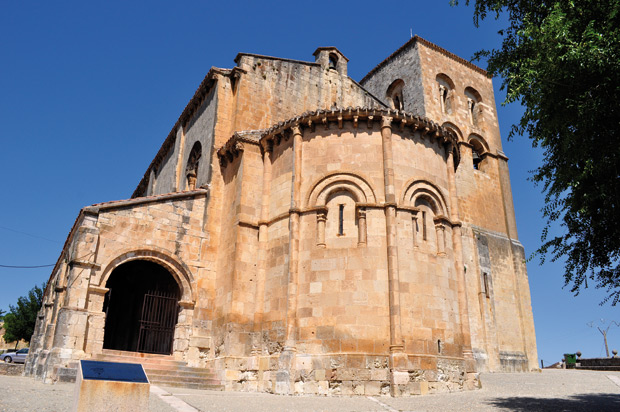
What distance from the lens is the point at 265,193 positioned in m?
15.4

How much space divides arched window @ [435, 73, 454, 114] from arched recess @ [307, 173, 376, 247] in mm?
15102

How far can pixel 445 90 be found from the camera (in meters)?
27.6

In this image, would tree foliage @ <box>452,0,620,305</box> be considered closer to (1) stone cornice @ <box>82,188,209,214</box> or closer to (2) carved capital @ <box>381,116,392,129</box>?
(2) carved capital @ <box>381,116,392,129</box>

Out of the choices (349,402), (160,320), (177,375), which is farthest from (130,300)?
(349,402)

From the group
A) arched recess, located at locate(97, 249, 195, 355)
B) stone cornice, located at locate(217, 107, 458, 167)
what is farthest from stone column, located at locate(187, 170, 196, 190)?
Answer: stone cornice, located at locate(217, 107, 458, 167)

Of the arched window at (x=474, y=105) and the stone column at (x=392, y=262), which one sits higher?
the arched window at (x=474, y=105)

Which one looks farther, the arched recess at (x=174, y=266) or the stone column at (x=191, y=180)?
the stone column at (x=191, y=180)

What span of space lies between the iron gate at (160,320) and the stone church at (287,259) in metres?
0.07

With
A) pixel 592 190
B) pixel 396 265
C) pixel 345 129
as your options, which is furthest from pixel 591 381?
pixel 345 129

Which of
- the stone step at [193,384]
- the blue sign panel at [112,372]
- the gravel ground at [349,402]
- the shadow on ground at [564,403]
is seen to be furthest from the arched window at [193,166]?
the blue sign panel at [112,372]

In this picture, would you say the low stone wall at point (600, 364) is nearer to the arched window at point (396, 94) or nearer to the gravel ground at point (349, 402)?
the gravel ground at point (349, 402)

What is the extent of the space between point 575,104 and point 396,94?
72.0ft

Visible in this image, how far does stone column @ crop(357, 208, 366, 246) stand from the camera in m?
13.2

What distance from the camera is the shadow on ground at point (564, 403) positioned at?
960 centimetres
